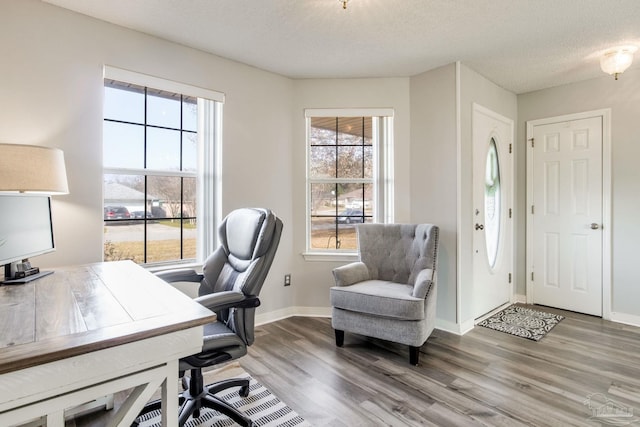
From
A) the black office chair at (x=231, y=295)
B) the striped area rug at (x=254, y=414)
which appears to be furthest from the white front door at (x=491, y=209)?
the black office chair at (x=231, y=295)

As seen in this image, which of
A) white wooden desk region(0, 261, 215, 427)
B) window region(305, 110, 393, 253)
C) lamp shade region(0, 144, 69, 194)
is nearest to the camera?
white wooden desk region(0, 261, 215, 427)

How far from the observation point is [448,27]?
2406 millimetres

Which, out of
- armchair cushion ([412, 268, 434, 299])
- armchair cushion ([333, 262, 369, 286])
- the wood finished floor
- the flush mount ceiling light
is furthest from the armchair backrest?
the flush mount ceiling light

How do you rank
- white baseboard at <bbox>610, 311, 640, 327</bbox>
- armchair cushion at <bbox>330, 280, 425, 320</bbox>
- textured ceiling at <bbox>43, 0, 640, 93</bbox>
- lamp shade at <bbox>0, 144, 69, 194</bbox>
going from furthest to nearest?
white baseboard at <bbox>610, 311, 640, 327</bbox>, armchair cushion at <bbox>330, 280, 425, 320</bbox>, textured ceiling at <bbox>43, 0, 640, 93</bbox>, lamp shade at <bbox>0, 144, 69, 194</bbox>

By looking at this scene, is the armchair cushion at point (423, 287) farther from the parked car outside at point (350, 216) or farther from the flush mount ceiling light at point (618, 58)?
the flush mount ceiling light at point (618, 58)

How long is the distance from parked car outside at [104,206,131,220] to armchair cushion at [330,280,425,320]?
170 centimetres

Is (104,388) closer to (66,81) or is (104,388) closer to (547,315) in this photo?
(66,81)

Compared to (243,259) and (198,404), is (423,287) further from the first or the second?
(198,404)

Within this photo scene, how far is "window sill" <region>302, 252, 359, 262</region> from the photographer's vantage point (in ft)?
11.1

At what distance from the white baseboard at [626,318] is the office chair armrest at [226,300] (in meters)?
3.60

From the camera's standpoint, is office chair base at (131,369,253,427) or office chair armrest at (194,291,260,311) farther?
office chair base at (131,369,253,427)

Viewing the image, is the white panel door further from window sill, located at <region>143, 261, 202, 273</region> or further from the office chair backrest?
window sill, located at <region>143, 261, 202, 273</region>

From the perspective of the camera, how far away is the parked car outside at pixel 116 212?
2.48m

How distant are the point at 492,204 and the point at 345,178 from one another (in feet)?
5.34
